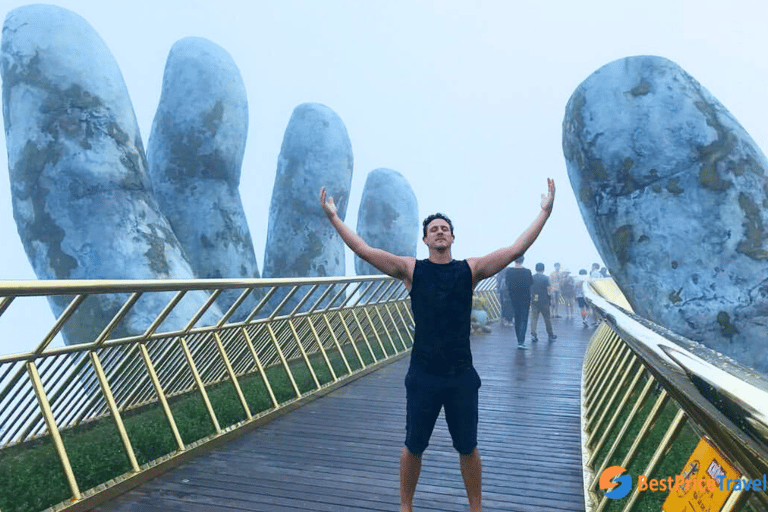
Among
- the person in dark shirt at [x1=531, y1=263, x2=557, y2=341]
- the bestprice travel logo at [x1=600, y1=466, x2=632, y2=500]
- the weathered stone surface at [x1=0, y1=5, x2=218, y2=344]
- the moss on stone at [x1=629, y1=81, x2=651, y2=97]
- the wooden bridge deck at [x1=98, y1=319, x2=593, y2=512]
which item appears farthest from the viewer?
the person in dark shirt at [x1=531, y1=263, x2=557, y2=341]

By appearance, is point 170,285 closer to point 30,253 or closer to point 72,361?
point 72,361

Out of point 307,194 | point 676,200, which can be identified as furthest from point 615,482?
point 307,194

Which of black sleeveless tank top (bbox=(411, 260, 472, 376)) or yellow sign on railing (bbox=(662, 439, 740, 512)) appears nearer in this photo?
yellow sign on railing (bbox=(662, 439, 740, 512))

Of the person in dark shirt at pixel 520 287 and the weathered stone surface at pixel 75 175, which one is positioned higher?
the weathered stone surface at pixel 75 175

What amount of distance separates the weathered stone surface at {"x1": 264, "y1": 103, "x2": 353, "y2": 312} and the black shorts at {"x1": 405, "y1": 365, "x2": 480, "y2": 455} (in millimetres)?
14808

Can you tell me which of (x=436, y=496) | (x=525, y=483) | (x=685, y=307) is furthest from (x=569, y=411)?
(x=436, y=496)

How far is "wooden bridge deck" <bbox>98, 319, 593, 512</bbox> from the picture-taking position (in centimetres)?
409

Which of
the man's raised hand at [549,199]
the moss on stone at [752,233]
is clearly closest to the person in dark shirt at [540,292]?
the moss on stone at [752,233]

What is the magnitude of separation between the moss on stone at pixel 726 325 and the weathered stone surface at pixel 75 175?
24.3ft

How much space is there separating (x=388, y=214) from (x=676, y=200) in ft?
55.5

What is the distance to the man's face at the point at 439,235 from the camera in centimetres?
329

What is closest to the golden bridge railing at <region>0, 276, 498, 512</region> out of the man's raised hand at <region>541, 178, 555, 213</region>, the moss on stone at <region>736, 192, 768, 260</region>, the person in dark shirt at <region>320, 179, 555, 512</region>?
the person in dark shirt at <region>320, 179, 555, 512</region>

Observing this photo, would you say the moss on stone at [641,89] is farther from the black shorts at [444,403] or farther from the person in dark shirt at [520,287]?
the black shorts at [444,403]

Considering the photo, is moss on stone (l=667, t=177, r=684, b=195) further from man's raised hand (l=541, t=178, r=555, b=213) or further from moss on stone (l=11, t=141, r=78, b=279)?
moss on stone (l=11, t=141, r=78, b=279)
